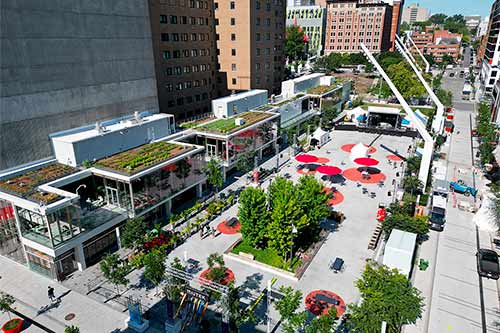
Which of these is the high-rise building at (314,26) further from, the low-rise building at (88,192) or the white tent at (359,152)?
the low-rise building at (88,192)

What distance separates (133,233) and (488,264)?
3316 centimetres

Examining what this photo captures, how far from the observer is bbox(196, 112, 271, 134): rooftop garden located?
156 feet

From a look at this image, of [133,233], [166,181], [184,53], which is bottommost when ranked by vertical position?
[133,233]

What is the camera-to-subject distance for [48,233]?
28.9 meters

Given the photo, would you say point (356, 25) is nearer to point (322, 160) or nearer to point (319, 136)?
point (319, 136)

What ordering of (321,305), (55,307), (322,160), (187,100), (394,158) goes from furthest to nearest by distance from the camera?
(187,100) < (394,158) < (322,160) < (55,307) < (321,305)

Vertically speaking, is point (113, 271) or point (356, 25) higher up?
point (356, 25)

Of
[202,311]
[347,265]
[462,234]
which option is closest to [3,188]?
[202,311]

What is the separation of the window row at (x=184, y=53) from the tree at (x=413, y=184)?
47.6 m

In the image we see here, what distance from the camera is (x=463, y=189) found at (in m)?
46.8

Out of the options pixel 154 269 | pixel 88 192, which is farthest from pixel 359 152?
pixel 88 192

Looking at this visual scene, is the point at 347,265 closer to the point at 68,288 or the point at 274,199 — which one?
the point at 274,199

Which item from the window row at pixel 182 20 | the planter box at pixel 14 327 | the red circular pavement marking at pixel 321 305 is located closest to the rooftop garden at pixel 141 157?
the planter box at pixel 14 327

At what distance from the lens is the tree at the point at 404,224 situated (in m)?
33.6
